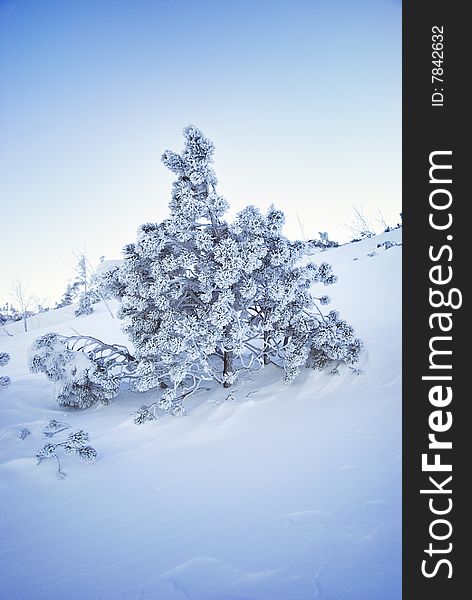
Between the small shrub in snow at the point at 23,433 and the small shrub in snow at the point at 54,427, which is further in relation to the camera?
the small shrub in snow at the point at 54,427

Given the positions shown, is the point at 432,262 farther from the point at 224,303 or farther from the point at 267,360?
the point at 267,360

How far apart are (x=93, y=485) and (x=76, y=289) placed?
3861 centimetres

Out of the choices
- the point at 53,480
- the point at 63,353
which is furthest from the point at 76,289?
the point at 53,480

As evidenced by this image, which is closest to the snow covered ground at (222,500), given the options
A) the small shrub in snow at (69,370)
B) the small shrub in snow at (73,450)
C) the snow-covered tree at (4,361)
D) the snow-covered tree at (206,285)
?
the small shrub in snow at (73,450)

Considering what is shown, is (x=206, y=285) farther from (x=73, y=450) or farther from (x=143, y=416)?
(x=73, y=450)

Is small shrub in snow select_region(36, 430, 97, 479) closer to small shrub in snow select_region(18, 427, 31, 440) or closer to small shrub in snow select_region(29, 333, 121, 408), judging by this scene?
small shrub in snow select_region(18, 427, 31, 440)

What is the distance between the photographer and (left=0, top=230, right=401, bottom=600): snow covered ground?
2207mm

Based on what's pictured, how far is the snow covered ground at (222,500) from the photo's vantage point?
221 centimetres

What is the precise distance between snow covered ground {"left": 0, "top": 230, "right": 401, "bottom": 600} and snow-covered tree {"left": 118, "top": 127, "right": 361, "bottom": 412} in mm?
817

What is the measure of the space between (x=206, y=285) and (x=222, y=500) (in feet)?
10.6

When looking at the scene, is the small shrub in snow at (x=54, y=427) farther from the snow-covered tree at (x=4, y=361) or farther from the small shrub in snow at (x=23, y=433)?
the snow-covered tree at (x=4, y=361)

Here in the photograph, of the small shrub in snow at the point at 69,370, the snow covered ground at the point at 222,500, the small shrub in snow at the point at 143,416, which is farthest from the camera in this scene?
the small shrub in snow at the point at 69,370

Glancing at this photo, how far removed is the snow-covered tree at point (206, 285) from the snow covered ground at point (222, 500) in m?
0.82

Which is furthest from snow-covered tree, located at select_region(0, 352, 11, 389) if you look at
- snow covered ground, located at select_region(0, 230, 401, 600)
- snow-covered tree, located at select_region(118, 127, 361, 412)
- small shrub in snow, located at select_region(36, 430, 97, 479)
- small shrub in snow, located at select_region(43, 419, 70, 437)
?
small shrub in snow, located at select_region(36, 430, 97, 479)
